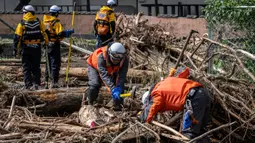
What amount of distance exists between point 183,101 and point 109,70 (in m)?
1.92

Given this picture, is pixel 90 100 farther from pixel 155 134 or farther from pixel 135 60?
pixel 135 60

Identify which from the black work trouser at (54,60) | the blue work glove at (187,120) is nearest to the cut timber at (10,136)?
the blue work glove at (187,120)

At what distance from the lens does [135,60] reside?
11484 mm

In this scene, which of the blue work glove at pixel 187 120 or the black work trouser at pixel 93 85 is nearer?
the blue work glove at pixel 187 120

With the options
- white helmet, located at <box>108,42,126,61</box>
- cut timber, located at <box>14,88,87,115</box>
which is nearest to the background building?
cut timber, located at <box>14,88,87,115</box>

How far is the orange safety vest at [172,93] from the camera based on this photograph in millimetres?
6684

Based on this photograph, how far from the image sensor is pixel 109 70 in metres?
8.41

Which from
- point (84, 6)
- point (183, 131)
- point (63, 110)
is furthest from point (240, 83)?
point (84, 6)

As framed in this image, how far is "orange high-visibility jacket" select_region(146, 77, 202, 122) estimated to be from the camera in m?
6.67

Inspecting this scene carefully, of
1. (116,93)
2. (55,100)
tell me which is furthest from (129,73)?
(116,93)

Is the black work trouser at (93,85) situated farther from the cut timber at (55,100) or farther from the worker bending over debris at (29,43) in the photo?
the worker bending over debris at (29,43)

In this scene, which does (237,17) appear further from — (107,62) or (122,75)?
(107,62)

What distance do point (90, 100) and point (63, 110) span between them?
2.16 feet

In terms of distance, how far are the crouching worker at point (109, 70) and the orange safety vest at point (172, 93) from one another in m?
1.29
